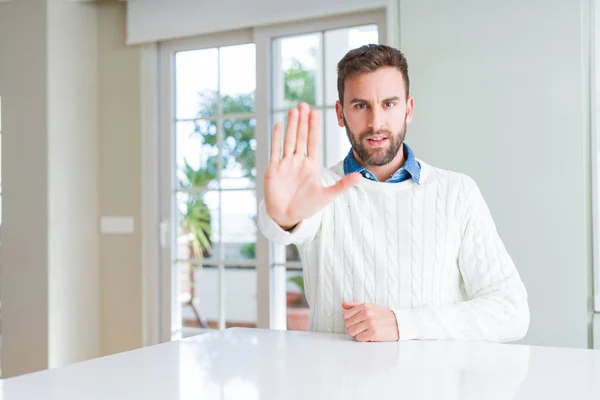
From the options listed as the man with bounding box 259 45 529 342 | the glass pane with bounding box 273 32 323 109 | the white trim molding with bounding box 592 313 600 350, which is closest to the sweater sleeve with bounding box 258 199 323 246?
the man with bounding box 259 45 529 342

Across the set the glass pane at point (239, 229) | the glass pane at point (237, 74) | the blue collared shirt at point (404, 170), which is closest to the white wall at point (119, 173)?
the glass pane at point (237, 74)

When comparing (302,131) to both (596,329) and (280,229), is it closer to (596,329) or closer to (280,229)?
(280,229)

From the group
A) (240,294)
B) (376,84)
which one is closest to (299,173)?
(376,84)

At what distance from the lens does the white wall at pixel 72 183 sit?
3.91 m

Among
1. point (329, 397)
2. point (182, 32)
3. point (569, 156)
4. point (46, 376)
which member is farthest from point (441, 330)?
point (182, 32)

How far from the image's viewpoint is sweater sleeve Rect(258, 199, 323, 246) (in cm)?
153

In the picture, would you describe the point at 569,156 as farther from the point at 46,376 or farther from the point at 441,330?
the point at 46,376

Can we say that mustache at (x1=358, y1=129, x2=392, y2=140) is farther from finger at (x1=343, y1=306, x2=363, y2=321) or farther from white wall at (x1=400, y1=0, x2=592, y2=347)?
white wall at (x1=400, y1=0, x2=592, y2=347)

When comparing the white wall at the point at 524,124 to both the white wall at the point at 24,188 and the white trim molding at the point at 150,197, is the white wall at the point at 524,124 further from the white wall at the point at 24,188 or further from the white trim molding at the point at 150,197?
the white wall at the point at 24,188

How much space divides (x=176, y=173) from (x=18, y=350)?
1.40 m

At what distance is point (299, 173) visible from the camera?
145cm

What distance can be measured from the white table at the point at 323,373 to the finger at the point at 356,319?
0.05m

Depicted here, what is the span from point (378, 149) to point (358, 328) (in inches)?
20.0

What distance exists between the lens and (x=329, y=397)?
98 cm
